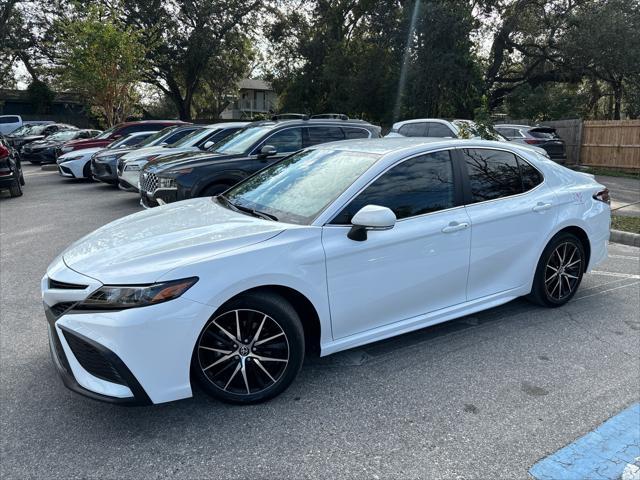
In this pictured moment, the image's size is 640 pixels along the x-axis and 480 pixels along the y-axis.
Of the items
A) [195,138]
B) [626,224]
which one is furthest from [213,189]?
[626,224]

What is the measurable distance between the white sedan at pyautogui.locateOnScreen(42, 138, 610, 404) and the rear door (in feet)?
0.04

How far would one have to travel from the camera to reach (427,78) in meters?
22.4

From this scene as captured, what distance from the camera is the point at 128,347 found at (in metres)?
2.76

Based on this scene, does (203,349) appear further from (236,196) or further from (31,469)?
(236,196)

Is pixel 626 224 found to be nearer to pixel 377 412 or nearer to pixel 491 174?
pixel 491 174

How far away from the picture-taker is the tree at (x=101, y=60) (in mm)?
22078

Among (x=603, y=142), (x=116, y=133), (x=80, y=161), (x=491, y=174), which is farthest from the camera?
(x=603, y=142)

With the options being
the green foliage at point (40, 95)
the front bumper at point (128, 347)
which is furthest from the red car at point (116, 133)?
the green foliage at point (40, 95)

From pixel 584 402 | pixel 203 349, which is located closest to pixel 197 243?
pixel 203 349

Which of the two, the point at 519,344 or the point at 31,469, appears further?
the point at 519,344

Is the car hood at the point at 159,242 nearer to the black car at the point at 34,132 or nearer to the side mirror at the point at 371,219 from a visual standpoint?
the side mirror at the point at 371,219

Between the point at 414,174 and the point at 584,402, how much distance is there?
1.93 metres

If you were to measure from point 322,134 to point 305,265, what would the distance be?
5.94m

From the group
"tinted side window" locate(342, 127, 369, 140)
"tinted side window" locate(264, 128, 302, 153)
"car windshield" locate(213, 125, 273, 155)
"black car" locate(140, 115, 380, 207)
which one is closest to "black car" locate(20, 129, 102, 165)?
"car windshield" locate(213, 125, 273, 155)
